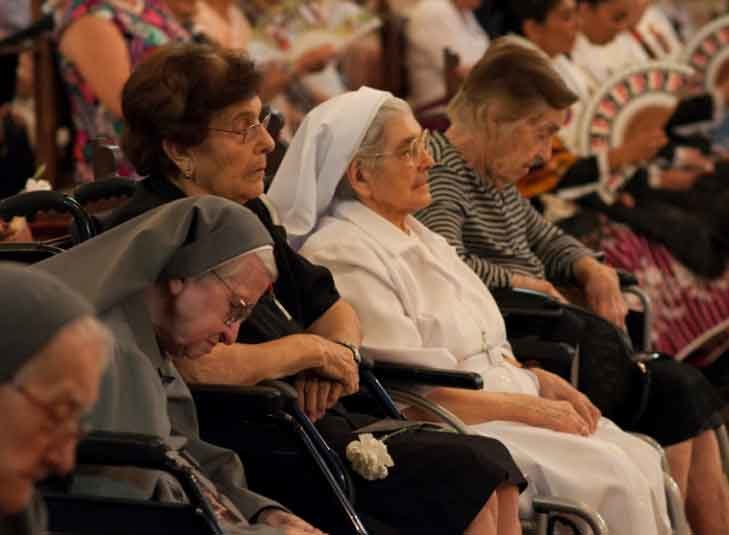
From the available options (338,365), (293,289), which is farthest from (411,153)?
(338,365)

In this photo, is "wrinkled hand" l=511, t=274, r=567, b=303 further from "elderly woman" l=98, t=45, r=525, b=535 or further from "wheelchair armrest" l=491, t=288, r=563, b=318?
"elderly woman" l=98, t=45, r=525, b=535

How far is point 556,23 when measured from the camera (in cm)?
548

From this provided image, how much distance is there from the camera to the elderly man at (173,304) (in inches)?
95.3

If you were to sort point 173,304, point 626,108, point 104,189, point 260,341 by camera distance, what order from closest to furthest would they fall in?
point 173,304
point 260,341
point 104,189
point 626,108

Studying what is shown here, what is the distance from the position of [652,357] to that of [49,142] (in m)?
1.97

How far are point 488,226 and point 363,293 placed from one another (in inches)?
34.7

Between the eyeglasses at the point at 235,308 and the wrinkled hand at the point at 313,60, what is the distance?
3.31 meters

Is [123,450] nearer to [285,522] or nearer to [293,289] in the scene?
[285,522]

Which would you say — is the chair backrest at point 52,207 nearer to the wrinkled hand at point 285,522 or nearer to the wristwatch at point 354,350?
the wristwatch at point 354,350

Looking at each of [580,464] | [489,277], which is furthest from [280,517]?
[489,277]

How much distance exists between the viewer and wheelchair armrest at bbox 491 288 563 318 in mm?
3988

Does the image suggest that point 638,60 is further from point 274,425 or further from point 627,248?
point 274,425

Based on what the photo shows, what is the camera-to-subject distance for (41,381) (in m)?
1.73

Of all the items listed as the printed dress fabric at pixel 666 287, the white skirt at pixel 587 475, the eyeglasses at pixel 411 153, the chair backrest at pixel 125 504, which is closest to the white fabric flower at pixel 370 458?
the white skirt at pixel 587 475
